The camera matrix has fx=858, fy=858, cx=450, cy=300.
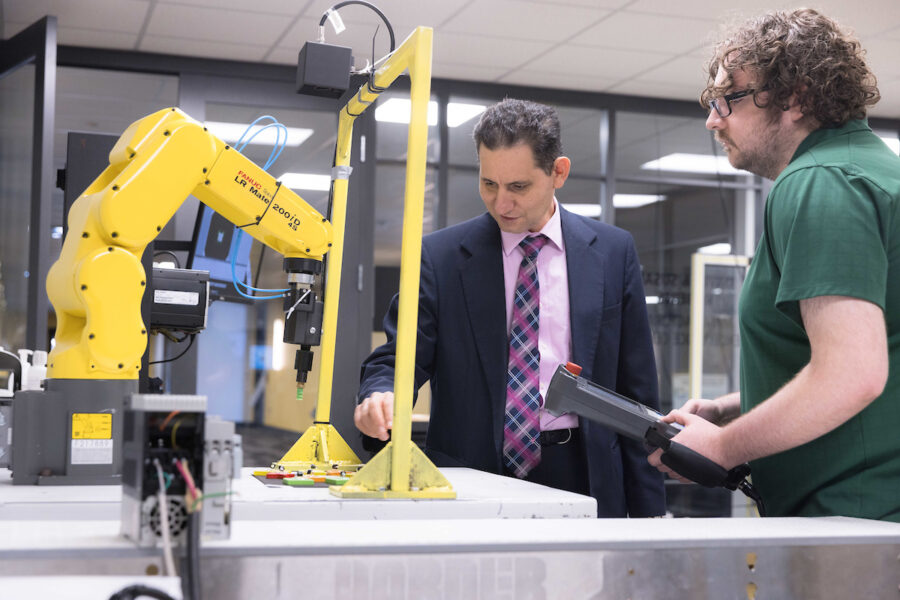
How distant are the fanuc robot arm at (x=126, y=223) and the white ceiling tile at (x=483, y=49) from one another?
124 inches

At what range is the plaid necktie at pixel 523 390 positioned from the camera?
1.62 meters

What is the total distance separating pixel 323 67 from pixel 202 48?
11.4ft

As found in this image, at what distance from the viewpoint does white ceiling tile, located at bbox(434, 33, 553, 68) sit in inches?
169

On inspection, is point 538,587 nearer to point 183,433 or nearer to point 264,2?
point 183,433

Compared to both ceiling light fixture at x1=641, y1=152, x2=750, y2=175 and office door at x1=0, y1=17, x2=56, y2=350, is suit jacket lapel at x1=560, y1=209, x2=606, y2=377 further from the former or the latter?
ceiling light fixture at x1=641, y1=152, x2=750, y2=175

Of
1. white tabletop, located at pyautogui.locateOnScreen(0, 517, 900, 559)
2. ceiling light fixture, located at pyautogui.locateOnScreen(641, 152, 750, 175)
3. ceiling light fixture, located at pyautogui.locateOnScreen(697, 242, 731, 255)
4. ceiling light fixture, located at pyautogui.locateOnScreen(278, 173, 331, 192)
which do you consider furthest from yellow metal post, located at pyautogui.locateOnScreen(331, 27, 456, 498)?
ceiling light fixture, located at pyautogui.locateOnScreen(641, 152, 750, 175)

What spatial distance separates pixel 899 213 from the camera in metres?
1.02

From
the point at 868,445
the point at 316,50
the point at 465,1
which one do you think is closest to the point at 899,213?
the point at 868,445

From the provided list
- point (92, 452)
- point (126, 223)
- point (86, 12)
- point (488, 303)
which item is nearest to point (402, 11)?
point (86, 12)

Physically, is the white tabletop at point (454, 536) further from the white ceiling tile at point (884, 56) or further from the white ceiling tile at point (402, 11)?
the white ceiling tile at point (884, 56)

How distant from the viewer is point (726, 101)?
1242 millimetres

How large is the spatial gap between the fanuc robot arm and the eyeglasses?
679 millimetres

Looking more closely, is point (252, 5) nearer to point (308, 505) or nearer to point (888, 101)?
point (308, 505)

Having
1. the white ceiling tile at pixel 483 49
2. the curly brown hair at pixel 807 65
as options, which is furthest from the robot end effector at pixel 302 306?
the white ceiling tile at pixel 483 49
